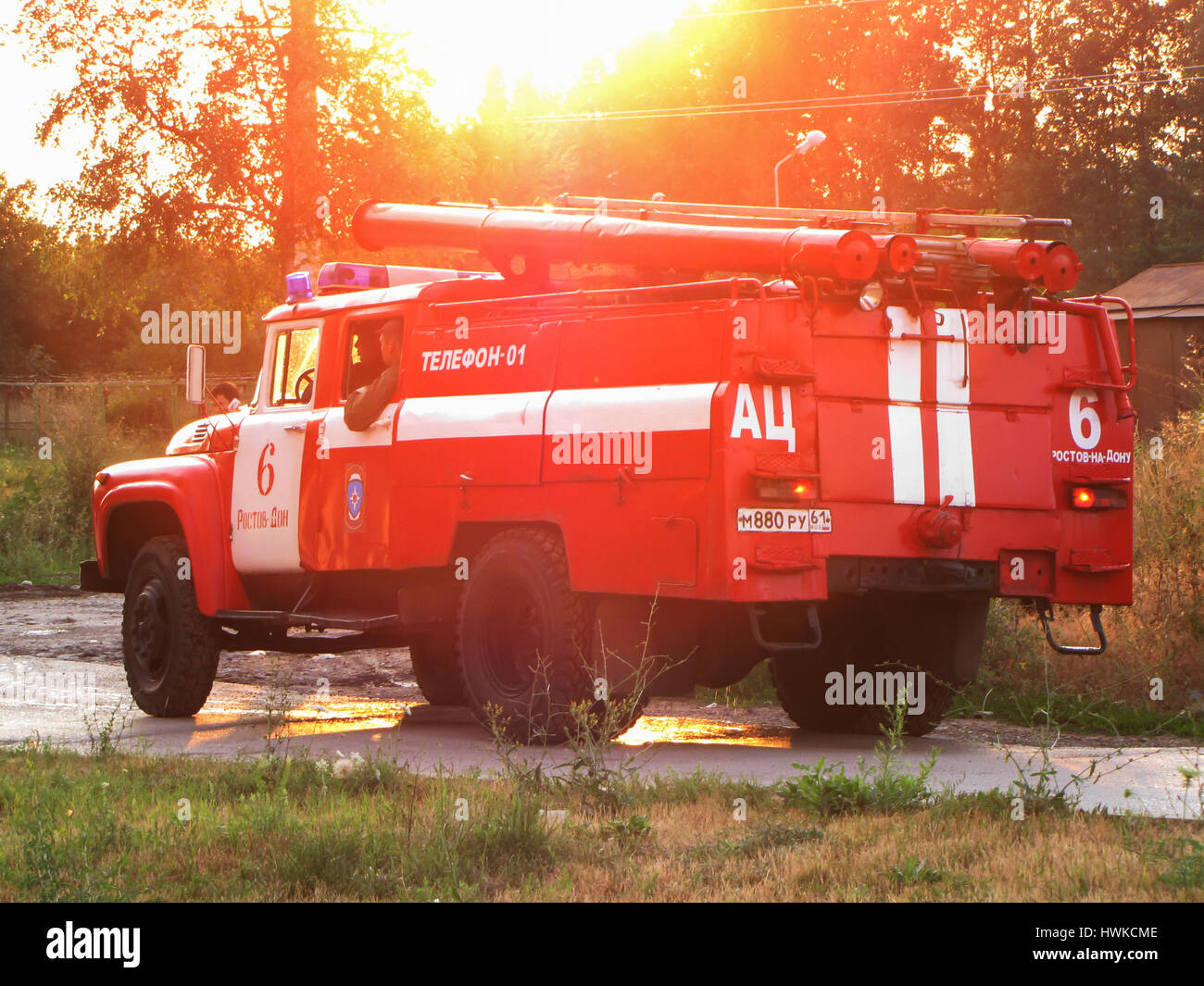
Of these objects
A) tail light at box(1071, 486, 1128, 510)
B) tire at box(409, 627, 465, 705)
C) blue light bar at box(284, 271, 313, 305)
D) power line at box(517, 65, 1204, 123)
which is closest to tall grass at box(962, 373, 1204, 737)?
A: tail light at box(1071, 486, 1128, 510)

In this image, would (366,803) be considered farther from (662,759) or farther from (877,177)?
(877,177)

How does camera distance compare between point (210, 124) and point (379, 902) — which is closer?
point (379, 902)

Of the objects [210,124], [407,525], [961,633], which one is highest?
[210,124]

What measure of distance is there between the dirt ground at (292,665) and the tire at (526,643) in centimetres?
238

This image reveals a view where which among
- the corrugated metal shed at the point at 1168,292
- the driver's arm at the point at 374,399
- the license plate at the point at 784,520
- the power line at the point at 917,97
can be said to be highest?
the power line at the point at 917,97

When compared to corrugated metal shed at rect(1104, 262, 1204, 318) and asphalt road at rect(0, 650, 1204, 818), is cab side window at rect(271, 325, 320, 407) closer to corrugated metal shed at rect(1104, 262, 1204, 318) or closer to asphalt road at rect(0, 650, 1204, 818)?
asphalt road at rect(0, 650, 1204, 818)

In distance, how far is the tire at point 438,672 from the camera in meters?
12.9

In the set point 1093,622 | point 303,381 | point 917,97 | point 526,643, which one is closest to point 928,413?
point 1093,622

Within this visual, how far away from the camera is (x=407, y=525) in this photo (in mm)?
10609

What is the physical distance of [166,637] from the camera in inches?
478

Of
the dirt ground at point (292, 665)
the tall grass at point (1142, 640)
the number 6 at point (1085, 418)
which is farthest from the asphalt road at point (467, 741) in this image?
the number 6 at point (1085, 418)

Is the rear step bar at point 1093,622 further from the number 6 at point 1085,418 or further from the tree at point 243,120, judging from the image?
the tree at point 243,120

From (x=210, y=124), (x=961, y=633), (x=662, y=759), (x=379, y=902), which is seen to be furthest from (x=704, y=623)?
(x=210, y=124)
